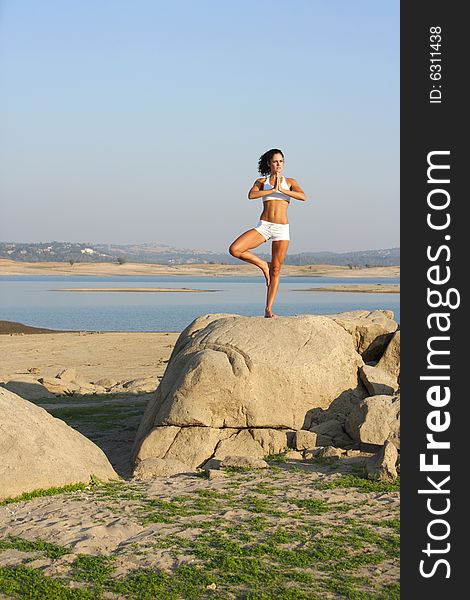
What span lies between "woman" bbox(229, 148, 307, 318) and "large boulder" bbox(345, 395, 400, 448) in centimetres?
280

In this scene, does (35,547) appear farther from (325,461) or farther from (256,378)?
(256,378)

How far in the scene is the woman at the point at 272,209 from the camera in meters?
12.5

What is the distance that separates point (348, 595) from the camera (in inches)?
276

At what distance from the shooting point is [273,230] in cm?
1282

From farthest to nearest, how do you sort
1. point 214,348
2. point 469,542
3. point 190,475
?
1. point 214,348
2. point 190,475
3. point 469,542

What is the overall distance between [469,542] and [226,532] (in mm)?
3188

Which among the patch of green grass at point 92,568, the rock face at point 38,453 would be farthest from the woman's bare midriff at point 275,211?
the patch of green grass at point 92,568

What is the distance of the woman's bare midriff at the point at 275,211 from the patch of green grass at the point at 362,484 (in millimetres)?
4136

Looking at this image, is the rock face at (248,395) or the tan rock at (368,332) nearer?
the rock face at (248,395)

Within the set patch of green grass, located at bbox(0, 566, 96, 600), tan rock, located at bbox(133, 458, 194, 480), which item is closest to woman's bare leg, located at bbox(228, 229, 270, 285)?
tan rock, located at bbox(133, 458, 194, 480)

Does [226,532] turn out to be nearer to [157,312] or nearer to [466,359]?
[466,359]

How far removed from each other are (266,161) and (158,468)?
4.63 meters

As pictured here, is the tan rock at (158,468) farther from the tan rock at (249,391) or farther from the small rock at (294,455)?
the small rock at (294,455)

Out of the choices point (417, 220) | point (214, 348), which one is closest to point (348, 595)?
point (417, 220)
